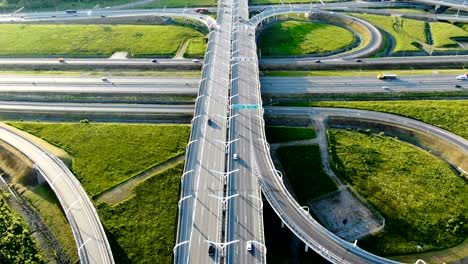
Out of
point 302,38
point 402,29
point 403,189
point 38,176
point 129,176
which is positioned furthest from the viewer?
point 402,29

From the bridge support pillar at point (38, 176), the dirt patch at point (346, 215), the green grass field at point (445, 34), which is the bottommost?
the dirt patch at point (346, 215)

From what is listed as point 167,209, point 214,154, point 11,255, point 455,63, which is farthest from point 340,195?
point 455,63

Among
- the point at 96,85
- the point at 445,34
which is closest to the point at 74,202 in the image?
the point at 96,85

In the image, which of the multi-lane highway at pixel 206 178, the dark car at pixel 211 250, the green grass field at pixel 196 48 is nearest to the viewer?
the dark car at pixel 211 250

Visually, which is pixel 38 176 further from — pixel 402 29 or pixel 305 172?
pixel 402 29

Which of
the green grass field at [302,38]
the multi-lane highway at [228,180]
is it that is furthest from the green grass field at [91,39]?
the green grass field at [302,38]

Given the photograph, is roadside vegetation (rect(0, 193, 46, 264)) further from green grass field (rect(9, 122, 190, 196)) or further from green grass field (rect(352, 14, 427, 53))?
green grass field (rect(352, 14, 427, 53))

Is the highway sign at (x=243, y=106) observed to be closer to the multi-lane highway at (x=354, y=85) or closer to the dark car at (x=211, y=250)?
the multi-lane highway at (x=354, y=85)
